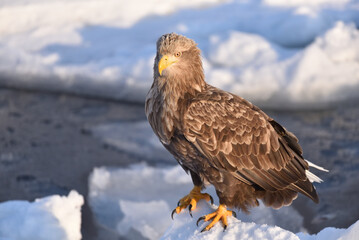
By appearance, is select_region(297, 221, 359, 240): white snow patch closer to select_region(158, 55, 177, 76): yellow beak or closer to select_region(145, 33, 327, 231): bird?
select_region(145, 33, 327, 231): bird

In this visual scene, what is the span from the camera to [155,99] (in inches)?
131

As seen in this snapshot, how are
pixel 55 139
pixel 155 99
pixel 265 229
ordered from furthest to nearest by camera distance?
pixel 55 139, pixel 155 99, pixel 265 229

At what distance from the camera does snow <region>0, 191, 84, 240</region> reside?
156 inches

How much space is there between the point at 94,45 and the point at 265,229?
488cm

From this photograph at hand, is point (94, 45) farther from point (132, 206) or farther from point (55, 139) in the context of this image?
point (132, 206)

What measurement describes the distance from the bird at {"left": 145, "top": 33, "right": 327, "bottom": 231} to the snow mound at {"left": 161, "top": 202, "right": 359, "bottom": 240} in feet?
0.18

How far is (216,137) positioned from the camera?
10.8ft

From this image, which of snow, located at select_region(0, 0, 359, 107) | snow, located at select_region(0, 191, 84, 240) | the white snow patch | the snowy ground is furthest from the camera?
snow, located at select_region(0, 0, 359, 107)

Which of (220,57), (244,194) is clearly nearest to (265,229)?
(244,194)

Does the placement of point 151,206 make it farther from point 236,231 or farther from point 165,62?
point 165,62

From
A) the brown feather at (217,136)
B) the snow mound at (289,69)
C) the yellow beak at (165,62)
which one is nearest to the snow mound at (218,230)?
the brown feather at (217,136)

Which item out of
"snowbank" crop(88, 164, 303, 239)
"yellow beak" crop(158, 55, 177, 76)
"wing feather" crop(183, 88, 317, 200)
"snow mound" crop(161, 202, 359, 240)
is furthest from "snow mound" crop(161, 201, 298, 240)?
"yellow beak" crop(158, 55, 177, 76)

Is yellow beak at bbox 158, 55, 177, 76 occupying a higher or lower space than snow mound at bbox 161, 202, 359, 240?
higher

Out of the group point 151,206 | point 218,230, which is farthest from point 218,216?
point 151,206
